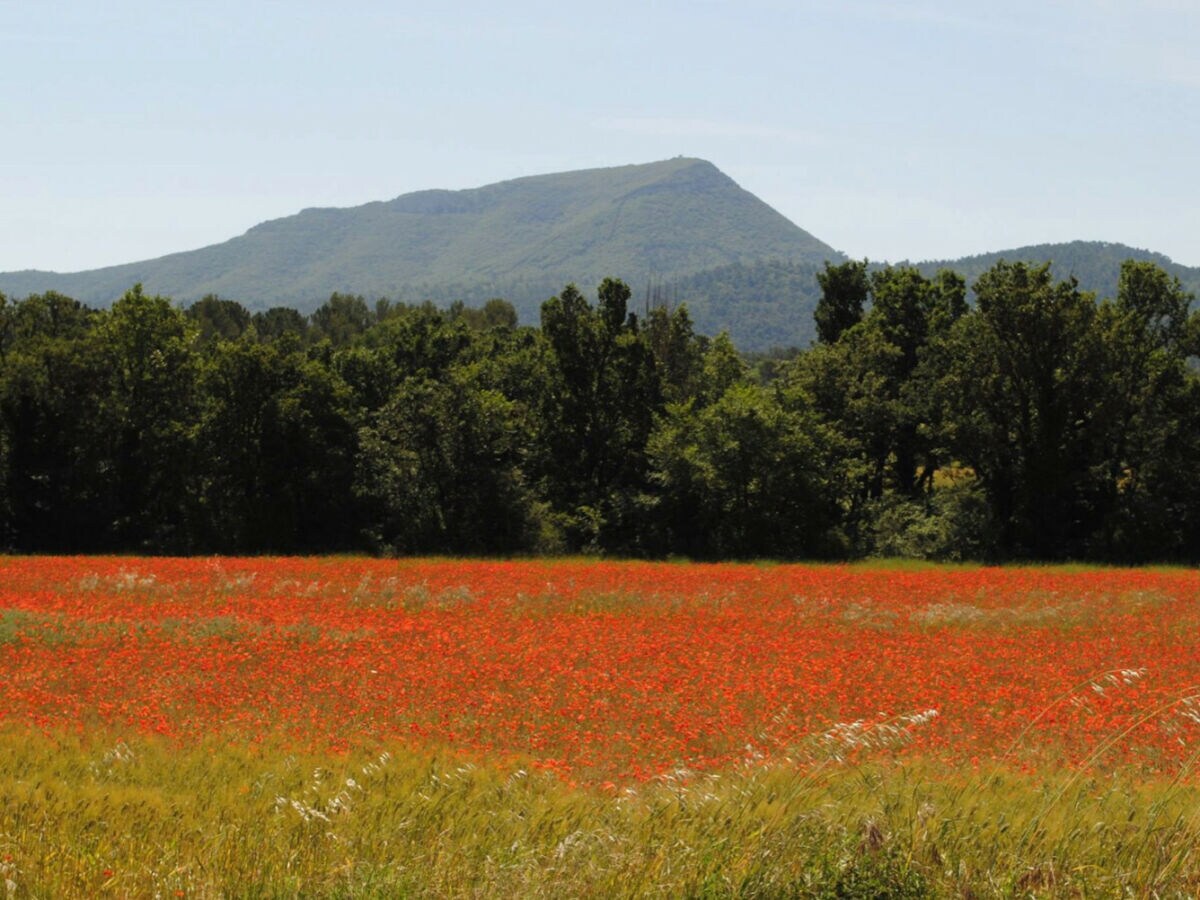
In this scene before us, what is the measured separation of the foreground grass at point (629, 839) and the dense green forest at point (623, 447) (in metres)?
40.5

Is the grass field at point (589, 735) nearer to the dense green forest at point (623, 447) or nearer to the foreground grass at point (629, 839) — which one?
the foreground grass at point (629, 839)

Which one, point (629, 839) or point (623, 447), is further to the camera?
point (623, 447)

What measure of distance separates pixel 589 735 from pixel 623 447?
145ft

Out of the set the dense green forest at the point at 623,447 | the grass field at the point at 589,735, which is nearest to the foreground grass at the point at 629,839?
the grass field at the point at 589,735

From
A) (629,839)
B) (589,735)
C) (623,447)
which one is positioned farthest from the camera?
(623,447)

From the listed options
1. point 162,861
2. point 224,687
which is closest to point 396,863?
point 162,861

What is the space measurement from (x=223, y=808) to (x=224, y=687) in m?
7.03

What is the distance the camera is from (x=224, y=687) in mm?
15922

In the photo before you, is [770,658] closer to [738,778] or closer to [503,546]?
[738,778]

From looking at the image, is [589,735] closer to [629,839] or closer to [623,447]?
Result: [629,839]

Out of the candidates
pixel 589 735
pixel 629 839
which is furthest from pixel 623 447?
pixel 629 839

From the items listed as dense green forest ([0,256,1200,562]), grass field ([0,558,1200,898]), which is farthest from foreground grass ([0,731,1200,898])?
dense green forest ([0,256,1200,562])

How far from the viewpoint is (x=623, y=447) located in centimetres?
5728

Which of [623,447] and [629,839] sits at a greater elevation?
[623,447]
